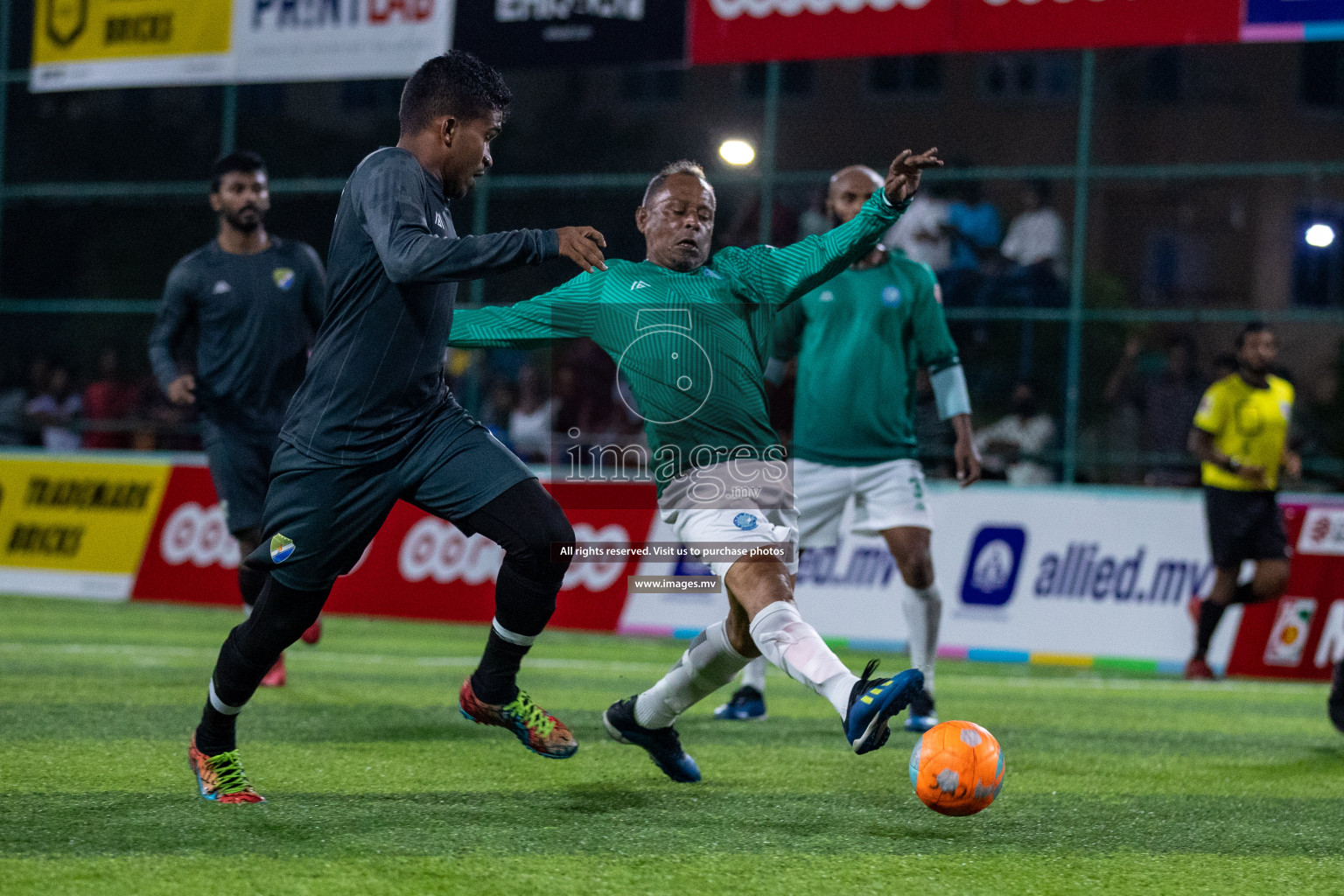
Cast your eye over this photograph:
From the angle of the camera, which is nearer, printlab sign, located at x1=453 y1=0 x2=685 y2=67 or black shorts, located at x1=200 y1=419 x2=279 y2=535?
black shorts, located at x1=200 y1=419 x2=279 y2=535

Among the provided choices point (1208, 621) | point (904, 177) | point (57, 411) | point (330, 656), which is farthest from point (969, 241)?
point (904, 177)

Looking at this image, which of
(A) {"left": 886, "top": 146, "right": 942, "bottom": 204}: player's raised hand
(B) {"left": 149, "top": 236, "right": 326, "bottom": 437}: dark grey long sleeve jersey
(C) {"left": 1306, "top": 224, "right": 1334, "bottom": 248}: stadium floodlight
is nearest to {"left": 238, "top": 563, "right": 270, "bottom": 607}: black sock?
(B) {"left": 149, "top": 236, "right": 326, "bottom": 437}: dark grey long sleeve jersey

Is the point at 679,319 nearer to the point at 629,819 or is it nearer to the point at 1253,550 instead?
the point at 629,819

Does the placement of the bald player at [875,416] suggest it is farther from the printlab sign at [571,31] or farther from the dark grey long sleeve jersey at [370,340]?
the printlab sign at [571,31]

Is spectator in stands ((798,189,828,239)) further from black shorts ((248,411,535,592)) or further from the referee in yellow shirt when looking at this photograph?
black shorts ((248,411,535,592))

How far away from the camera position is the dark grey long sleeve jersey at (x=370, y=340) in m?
4.64

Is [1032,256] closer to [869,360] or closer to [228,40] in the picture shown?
[228,40]

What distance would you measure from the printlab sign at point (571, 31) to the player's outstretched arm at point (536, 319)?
868 cm

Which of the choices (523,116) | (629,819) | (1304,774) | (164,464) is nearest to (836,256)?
(629,819)

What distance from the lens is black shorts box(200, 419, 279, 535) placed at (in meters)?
7.79

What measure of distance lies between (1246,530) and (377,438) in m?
7.03

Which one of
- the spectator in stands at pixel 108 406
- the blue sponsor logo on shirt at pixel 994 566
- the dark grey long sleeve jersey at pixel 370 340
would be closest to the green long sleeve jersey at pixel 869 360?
the dark grey long sleeve jersey at pixel 370 340

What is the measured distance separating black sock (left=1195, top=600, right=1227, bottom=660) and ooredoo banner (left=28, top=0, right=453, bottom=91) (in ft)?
26.5

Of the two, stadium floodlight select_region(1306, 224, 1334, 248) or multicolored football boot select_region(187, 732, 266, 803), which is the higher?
stadium floodlight select_region(1306, 224, 1334, 248)
